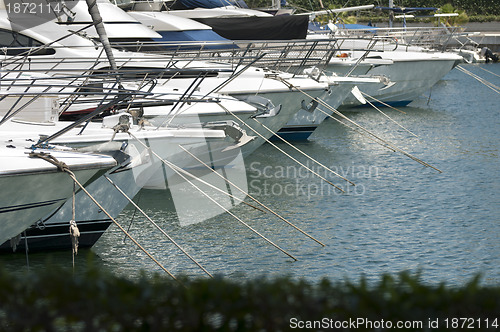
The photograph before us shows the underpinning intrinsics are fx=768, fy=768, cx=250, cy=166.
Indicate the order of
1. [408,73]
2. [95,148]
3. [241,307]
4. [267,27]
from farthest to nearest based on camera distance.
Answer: [408,73]
[267,27]
[95,148]
[241,307]

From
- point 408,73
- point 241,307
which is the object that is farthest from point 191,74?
point 408,73

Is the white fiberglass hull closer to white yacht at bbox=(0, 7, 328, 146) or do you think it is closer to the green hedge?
white yacht at bbox=(0, 7, 328, 146)

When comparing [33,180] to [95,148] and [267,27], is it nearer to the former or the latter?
[95,148]

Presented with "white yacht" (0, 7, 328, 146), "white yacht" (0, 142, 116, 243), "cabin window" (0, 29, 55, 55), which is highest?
"cabin window" (0, 29, 55, 55)

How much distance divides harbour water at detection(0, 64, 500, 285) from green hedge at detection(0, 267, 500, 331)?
4.31m

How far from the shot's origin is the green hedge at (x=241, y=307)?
361 centimetres

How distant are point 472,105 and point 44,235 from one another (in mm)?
20801

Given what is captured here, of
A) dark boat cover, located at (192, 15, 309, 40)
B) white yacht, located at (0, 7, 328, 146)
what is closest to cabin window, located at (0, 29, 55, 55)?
white yacht, located at (0, 7, 328, 146)

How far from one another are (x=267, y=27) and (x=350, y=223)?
10294 mm

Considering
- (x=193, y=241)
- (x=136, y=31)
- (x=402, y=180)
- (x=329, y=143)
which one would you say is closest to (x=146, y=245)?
(x=193, y=241)

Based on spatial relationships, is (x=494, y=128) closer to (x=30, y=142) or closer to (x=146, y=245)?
(x=146, y=245)

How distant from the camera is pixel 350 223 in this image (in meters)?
12.2

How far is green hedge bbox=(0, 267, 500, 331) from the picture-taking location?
3.61 m

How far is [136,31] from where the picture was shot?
1797 cm
